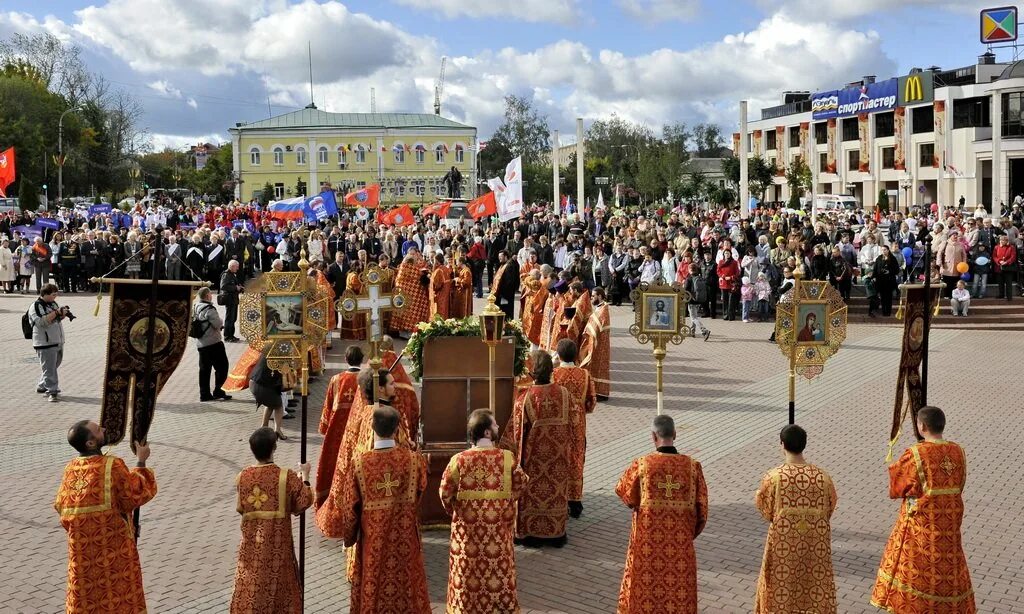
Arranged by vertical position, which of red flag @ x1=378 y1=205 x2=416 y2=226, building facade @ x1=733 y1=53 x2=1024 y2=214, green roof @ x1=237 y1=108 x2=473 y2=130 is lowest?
red flag @ x1=378 y1=205 x2=416 y2=226

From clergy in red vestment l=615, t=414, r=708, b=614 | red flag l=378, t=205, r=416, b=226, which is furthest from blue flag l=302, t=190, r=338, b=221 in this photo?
clergy in red vestment l=615, t=414, r=708, b=614

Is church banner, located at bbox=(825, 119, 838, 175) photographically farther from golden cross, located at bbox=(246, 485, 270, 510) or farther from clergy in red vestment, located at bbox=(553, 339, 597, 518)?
golden cross, located at bbox=(246, 485, 270, 510)

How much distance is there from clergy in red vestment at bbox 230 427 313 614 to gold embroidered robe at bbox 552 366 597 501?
3.22 meters

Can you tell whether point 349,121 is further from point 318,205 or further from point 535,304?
point 535,304

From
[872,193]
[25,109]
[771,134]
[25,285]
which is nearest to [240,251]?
[25,285]

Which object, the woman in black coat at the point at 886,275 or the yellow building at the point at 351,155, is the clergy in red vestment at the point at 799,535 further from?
the yellow building at the point at 351,155

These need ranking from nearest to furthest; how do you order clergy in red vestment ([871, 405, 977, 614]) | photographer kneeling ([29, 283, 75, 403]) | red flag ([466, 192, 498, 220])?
clergy in red vestment ([871, 405, 977, 614]), photographer kneeling ([29, 283, 75, 403]), red flag ([466, 192, 498, 220])

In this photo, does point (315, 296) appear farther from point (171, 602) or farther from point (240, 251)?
point (240, 251)

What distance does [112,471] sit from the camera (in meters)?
6.46

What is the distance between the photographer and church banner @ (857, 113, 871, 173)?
2675 inches

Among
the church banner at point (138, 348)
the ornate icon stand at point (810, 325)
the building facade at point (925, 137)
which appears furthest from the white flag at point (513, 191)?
the building facade at point (925, 137)

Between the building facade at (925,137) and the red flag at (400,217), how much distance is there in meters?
25.5

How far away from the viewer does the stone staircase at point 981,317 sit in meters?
22.2

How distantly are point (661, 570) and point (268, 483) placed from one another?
8.42 feet
